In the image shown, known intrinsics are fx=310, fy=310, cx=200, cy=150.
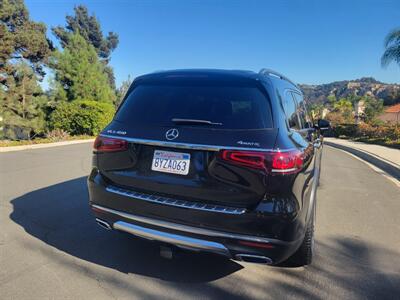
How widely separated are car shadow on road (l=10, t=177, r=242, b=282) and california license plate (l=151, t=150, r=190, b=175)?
722 millimetres

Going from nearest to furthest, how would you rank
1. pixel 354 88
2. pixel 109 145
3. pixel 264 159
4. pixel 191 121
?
pixel 264 159, pixel 191 121, pixel 109 145, pixel 354 88

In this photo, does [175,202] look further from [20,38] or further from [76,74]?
[20,38]

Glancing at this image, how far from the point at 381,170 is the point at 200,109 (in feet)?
29.0

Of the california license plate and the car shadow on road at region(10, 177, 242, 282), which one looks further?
the car shadow on road at region(10, 177, 242, 282)

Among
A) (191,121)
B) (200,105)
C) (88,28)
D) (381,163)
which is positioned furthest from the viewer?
(88,28)

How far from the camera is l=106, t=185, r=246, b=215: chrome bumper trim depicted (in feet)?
7.90

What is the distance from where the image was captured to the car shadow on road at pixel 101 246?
3047 millimetres

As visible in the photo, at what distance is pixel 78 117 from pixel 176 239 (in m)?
19.3

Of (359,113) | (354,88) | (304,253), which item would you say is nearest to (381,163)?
(304,253)

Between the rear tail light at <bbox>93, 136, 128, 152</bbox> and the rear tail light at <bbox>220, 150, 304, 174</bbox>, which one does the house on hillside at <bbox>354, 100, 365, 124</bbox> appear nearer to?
the rear tail light at <bbox>220, 150, 304, 174</bbox>

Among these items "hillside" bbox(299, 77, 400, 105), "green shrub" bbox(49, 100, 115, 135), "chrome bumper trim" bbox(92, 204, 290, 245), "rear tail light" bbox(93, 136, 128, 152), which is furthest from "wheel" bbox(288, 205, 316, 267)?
"hillside" bbox(299, 77, 400, 105)

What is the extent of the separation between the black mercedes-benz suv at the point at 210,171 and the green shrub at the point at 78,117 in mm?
18198

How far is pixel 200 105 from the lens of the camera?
2.81m

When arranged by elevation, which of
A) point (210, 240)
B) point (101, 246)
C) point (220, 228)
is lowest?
point (101, 246)
